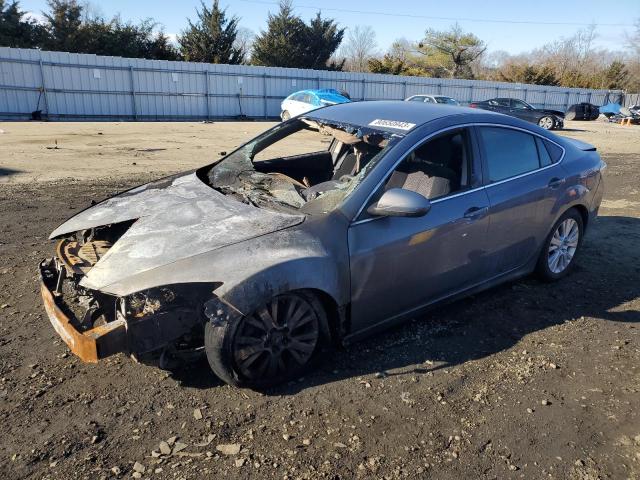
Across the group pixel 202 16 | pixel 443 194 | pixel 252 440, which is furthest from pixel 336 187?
pixel 202 16

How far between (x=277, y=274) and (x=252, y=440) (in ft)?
2.90

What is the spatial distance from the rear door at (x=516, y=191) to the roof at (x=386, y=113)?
1.10 feet

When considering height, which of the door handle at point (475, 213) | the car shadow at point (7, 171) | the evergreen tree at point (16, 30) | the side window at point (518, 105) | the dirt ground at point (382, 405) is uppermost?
the evergreen tree at point (16, 30)

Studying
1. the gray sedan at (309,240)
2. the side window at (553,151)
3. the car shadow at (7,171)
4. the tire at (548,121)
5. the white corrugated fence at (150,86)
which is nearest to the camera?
the gray sedan at (309,240)

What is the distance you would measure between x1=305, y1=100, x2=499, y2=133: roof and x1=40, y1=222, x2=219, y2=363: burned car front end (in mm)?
1878

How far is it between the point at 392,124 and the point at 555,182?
5.58ft

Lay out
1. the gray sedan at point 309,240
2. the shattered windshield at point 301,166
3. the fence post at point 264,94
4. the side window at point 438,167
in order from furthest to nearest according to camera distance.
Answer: the fence post at point 264,94 < the side window at point 438,167 < the shattered windshield at point 301,166 < the gray sedan at point 309,240

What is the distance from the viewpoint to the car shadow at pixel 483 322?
3.34m

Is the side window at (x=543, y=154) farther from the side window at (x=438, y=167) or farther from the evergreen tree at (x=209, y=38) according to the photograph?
the evergreen tree at (x=209, y=38)

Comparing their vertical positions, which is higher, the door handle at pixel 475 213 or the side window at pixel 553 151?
the side window at pixel 553 151

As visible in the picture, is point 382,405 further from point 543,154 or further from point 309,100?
point 309,100

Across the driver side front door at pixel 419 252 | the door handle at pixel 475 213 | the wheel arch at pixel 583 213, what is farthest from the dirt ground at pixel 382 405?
the door handle at pixel 475 213

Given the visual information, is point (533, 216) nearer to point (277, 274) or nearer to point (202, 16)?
point (277, 274)

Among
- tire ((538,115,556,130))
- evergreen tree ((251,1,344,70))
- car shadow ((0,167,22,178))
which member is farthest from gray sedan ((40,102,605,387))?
evergreen tree ((251,1,344,70))
